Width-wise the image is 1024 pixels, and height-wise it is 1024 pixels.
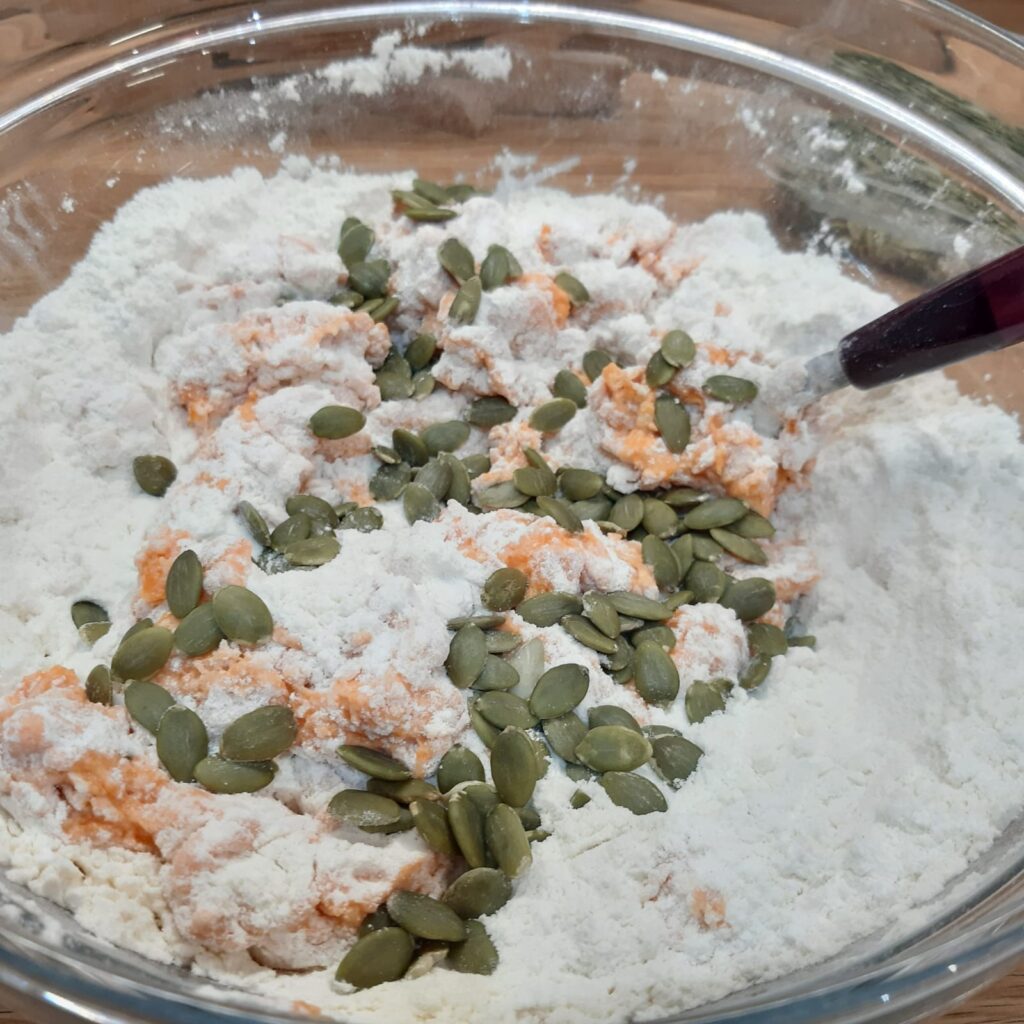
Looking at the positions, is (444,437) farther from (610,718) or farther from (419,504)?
(610,718)

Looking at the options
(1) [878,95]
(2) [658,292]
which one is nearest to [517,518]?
(2) [658,292]

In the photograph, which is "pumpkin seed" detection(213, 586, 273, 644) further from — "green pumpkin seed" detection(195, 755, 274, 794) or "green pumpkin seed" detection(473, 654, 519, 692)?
"green pumpkin seed" detection(473, 654, 519, 692)

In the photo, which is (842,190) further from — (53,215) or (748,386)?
(53,215)

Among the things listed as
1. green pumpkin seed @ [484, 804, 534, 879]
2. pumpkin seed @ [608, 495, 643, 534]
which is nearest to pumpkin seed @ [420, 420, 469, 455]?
pumpkin seed @ [608, 495, 643, 534]

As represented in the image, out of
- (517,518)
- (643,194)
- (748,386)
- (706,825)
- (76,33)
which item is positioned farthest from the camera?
(643,194)

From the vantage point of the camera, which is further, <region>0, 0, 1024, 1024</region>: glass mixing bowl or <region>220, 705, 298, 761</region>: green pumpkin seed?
<region>0, 0, 1024, 1024</region>: glass mixing bowl

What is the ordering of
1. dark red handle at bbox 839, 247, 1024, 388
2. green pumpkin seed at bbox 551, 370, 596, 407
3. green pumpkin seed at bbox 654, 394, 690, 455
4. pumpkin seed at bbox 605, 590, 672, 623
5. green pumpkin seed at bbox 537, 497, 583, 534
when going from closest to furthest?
dark red handle at bbox 839, 247, 1024, 388 < pumpkin seed at bbox 605, 590, 672, 623 < green pumpkin seed at bbox 537, 497, 583, 534 < green pumpkin seed at bbox 654, 394, 690, 455 < green pumpkin seed at bbox 551, 370, 596, 407

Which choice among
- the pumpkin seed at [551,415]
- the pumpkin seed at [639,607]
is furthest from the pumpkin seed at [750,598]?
the pumpkin seed at [551,415]
